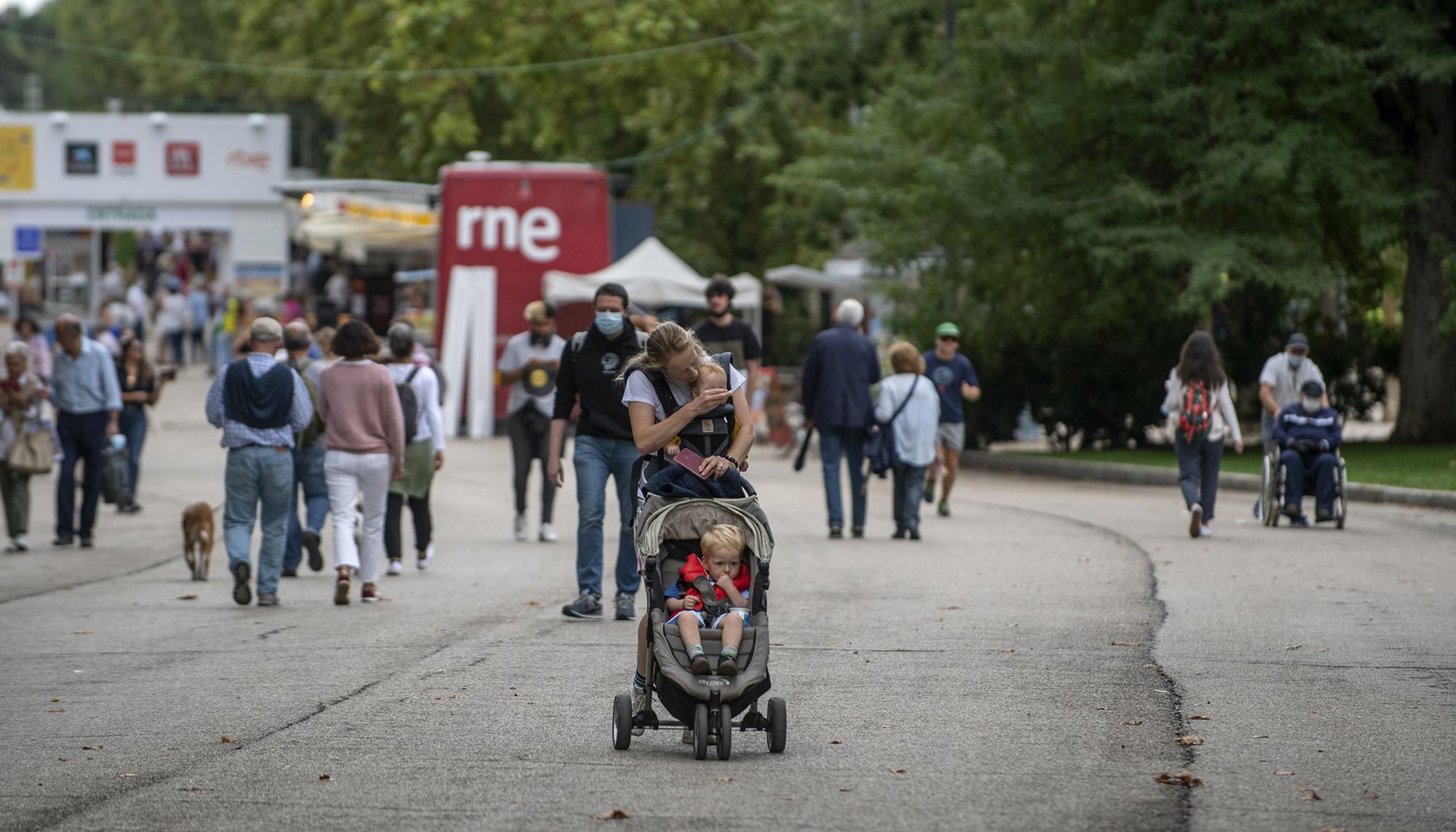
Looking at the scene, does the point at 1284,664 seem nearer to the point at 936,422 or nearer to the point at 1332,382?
the point at 936,422

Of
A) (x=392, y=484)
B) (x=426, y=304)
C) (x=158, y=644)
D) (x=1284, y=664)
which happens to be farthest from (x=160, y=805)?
(x=426, y=304)

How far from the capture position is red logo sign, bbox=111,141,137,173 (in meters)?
50.2

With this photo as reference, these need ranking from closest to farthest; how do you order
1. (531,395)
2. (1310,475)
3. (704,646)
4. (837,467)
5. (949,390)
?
1. (704,646)
2. (531,395)
3. (837,467)
4. (1310,475)
5. (949,390)

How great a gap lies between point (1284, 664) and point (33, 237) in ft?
153

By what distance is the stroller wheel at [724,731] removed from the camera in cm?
695

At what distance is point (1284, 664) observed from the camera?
9.17 m

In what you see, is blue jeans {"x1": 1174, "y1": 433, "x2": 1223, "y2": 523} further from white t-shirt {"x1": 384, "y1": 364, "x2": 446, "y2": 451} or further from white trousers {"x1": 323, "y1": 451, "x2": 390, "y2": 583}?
white trousers {"x1": 323, "y1": 451, "x2": 390, "y2": 583}

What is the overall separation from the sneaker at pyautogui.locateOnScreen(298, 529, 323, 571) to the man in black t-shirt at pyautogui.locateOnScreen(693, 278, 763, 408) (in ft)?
9.72

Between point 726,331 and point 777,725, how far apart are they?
6.91 metres

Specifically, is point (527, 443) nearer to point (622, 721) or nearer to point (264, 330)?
point (264, 330)

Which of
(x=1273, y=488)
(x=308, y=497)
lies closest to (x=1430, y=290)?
(x=1273, y=488)

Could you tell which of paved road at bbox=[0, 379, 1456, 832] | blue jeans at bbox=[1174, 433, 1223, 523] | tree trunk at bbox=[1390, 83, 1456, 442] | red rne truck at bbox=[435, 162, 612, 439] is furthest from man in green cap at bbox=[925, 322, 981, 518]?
red rne truck at bbox=[435, 162, 612, 439]

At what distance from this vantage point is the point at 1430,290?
2491cm

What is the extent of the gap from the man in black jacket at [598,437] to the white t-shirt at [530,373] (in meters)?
4.24
